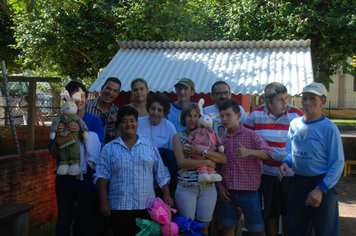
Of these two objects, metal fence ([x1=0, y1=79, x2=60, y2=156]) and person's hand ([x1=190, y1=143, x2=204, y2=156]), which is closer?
person's hand ([x1=190, y1=143, x2=204, y2=156])

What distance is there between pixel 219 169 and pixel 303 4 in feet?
→ 32.5

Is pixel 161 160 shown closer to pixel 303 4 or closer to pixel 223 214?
pixel 223 214

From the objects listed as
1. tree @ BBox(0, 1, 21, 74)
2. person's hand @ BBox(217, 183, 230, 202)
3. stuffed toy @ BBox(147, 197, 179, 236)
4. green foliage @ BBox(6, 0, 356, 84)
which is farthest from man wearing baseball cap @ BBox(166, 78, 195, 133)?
tree @ BBox(0, 1, 21, 74)

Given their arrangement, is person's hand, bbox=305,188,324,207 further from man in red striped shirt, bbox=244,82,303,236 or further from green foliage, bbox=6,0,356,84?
green foliage, bbox=6,0,356,84

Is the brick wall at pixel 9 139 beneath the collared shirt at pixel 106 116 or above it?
beneath

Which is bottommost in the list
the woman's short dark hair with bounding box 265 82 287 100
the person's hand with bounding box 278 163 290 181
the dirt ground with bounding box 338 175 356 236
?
the dirt ground with bounding box 338 175 356 236

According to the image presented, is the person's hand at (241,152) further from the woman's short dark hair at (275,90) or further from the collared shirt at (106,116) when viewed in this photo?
the collared shirt at (106,116)

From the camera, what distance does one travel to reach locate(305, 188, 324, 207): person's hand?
111 inches

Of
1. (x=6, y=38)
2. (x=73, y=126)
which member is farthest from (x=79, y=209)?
(x=6, y=38)

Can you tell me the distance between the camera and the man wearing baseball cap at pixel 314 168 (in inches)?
113

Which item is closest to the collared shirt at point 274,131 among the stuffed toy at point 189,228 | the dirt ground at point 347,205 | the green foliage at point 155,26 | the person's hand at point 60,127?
the stuffed toy at point 189,228

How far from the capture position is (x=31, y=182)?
469cm

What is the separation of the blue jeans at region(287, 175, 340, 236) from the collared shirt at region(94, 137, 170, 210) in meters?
1.24

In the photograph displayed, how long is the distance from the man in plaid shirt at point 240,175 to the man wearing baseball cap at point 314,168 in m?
0.26
